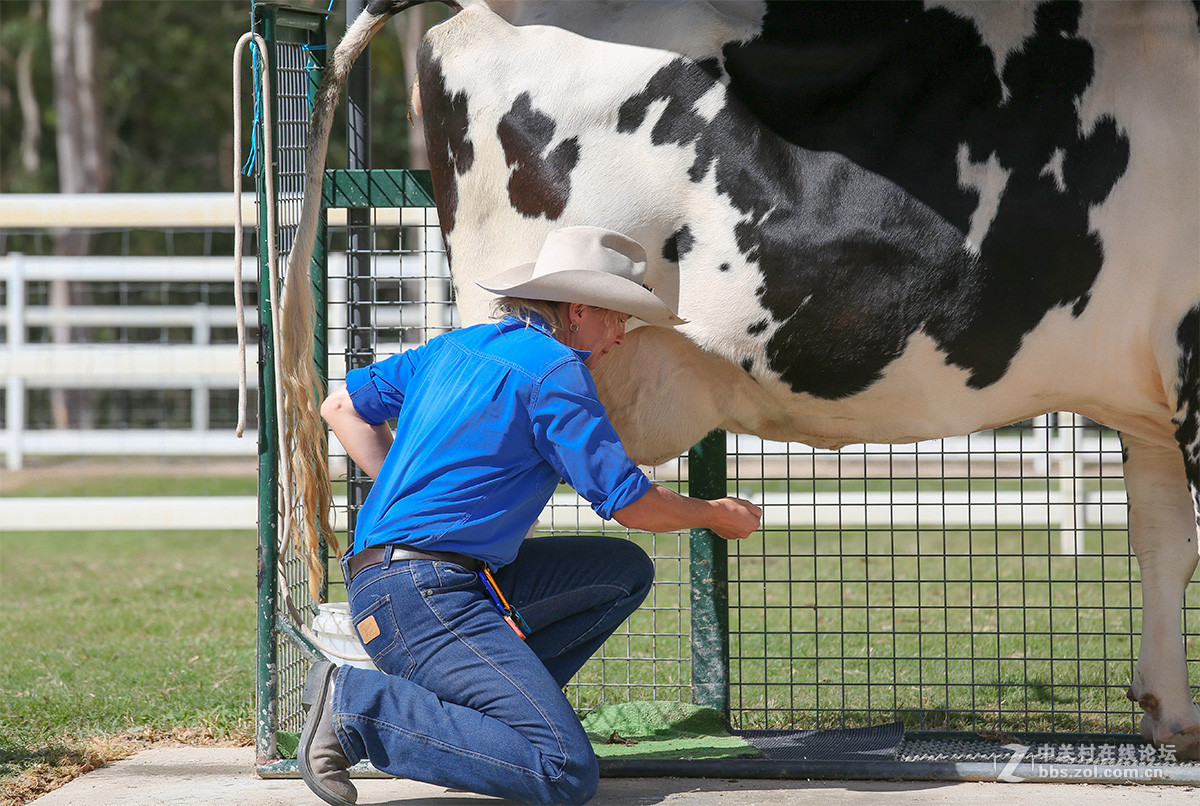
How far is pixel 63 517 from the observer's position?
6902 mm

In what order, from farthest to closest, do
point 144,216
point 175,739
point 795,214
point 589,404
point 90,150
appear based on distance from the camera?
1. point 90,150
2. point 144,216
3. point 175,739
4. point 795,214
5. point 589,404

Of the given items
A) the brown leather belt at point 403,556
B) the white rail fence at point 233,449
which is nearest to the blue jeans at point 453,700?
the brown leather belt at point 403,556

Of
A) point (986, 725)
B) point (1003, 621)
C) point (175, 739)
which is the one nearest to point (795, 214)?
point (986, 725)

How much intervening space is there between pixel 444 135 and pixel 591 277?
2.64ft

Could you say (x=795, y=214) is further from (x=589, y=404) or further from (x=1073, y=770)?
(x=1073, y=770)

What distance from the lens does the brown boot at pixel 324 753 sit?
3018mm

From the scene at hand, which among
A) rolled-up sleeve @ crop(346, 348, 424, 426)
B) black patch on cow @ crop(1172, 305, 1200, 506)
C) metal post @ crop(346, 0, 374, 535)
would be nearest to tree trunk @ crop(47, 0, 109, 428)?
metal post @ crop(346, 0, 374, 535)

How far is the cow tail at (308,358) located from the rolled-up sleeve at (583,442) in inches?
33.4

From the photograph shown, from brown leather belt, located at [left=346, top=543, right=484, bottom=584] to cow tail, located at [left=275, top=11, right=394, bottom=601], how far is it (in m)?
0.35

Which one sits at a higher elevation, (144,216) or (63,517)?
(144,216)

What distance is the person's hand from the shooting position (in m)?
2.98

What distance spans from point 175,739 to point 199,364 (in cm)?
428

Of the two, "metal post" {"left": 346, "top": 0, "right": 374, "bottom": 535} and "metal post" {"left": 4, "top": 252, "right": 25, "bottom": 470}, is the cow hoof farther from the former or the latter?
"metal post" {"left": 4, "top": 252, "right": 25, "bottom": 470}

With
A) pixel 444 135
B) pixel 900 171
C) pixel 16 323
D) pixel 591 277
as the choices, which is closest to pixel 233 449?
pixel 16 323
